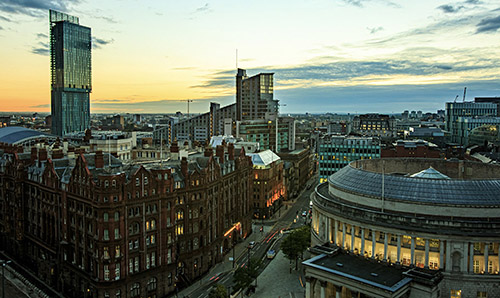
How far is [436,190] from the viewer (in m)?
84.1

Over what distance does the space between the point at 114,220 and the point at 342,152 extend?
423 feet

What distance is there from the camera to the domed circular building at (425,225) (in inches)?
2980

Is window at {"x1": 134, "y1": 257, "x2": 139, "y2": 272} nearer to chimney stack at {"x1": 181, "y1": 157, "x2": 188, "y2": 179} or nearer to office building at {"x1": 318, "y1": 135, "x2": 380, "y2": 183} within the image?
chimney stack at {"x1": 181, "y1": 157, "x2": 188, "y2": 179}

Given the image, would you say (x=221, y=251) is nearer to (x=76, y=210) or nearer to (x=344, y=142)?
(x=76, y=210)

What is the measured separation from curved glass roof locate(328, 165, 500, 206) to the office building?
101 m

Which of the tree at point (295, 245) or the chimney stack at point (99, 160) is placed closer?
the chimney stack at point (99, 160)

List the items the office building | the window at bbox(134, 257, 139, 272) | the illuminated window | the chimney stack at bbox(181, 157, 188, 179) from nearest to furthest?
the illuminated window < the window at bbox(134, 257, 139, 272) < the chimney stack at bbox(181, 157, 188, 179) < the office building

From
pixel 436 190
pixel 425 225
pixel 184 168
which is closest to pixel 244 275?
pixel 184 168

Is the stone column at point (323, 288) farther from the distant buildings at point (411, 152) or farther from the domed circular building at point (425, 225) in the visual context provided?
the distant buildings at point (411, 152)

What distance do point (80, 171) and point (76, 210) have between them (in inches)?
390

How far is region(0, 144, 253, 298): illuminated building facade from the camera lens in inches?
3532

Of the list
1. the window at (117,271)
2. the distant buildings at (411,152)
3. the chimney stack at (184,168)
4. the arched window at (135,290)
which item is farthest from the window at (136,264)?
the distant buildings at (411,152)

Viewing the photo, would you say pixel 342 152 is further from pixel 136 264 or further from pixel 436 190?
pixel 136 264

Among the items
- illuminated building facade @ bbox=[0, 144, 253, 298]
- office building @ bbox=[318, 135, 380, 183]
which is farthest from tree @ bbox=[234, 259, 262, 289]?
office building @ bbox=[318, 135, 380, 183]
